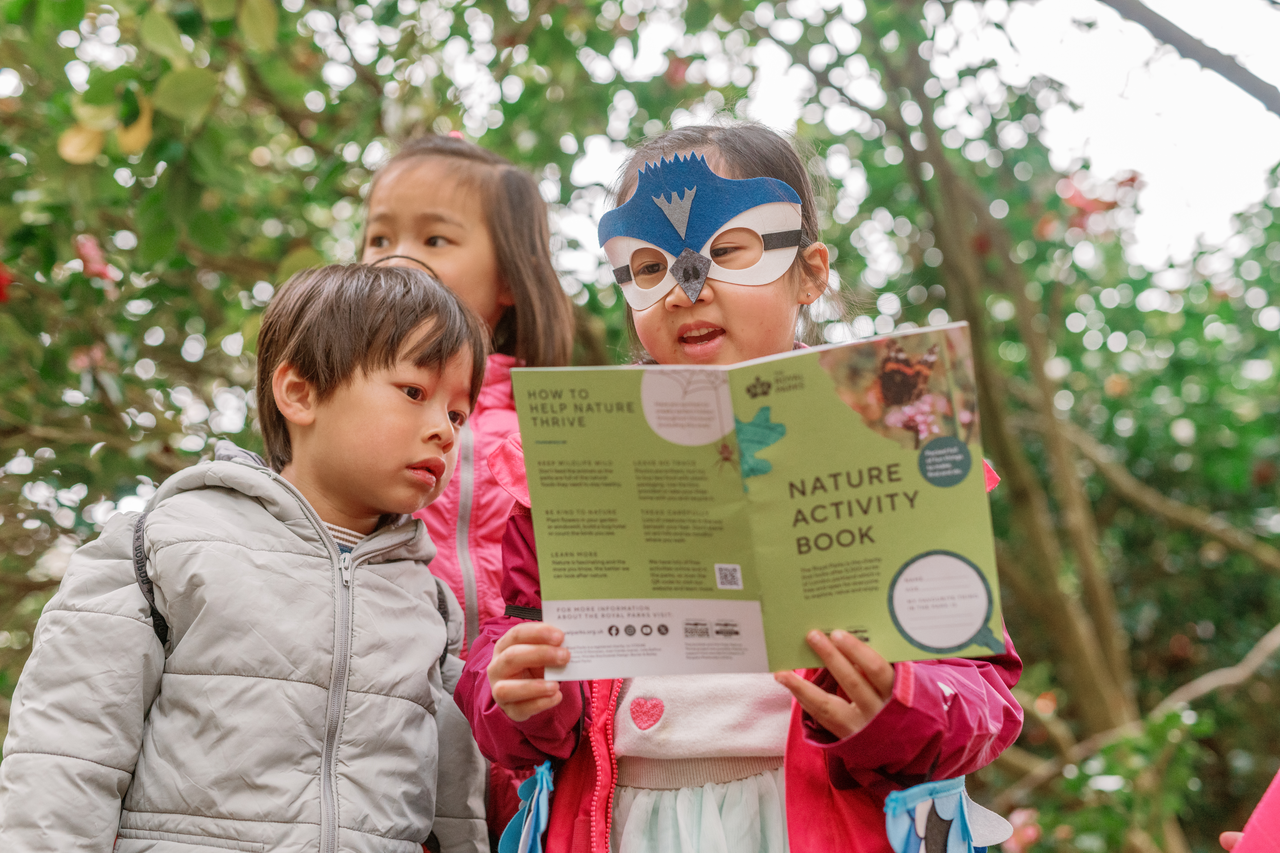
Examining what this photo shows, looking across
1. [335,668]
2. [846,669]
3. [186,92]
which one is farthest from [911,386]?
[186,92]

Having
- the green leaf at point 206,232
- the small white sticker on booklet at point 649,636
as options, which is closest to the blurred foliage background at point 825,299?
the green leaf at point 206,232

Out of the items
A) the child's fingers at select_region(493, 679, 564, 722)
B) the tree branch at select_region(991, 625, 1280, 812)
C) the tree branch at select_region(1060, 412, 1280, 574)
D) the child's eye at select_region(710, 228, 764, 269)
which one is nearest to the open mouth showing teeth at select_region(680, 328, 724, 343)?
the child's eye at select_region(710, 228, 764, 269)

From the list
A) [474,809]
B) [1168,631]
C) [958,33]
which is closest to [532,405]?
[474,809]

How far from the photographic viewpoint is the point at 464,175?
214 centimetres

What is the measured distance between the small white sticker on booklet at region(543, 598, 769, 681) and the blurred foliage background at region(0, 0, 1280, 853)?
33.5 inches

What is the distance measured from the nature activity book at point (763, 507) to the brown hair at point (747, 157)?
0.50 meters

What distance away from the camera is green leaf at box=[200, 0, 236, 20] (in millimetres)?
2207

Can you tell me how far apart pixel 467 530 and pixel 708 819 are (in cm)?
74

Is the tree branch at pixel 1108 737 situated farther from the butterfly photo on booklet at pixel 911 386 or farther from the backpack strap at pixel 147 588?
the backpack strap at pixel 147 588

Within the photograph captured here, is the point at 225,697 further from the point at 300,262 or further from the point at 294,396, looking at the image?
the point at 300,262

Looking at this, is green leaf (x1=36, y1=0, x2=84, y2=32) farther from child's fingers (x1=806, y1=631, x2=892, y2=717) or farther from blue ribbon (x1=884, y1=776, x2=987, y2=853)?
blue ribbon (x1=884, y1=776, x2=987, y2=853)

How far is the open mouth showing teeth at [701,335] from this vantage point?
1462 mm

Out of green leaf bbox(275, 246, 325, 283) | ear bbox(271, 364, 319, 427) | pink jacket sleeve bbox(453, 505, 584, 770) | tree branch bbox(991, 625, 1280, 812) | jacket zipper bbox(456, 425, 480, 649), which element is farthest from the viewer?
tree branch bbox(991, 625, 1280, 812)

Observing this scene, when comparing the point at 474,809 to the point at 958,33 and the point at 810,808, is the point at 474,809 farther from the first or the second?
the point at 958,33
